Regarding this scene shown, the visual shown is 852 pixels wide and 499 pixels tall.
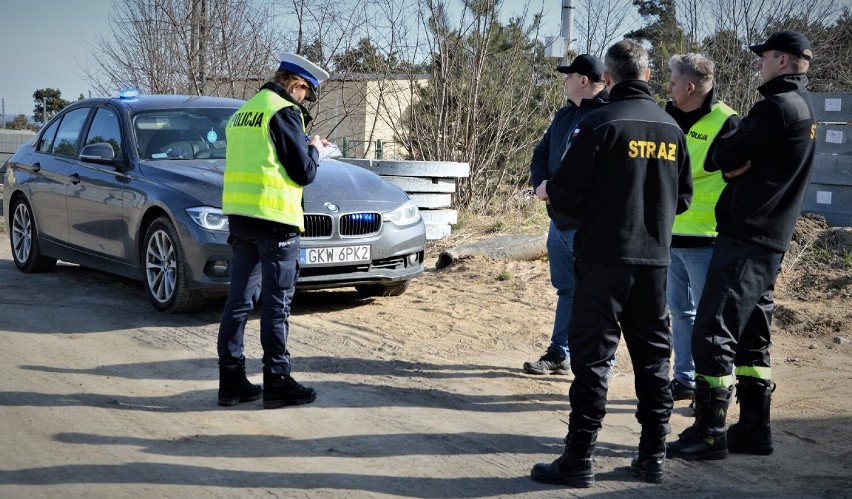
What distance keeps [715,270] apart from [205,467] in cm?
259

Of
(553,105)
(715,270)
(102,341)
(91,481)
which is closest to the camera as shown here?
(91,481)

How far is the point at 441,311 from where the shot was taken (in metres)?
7.87

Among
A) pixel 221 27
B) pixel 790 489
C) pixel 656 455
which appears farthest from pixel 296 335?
pixel 221 27

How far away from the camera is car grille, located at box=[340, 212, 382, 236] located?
7402 mm

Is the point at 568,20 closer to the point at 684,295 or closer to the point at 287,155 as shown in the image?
the point at 684,295

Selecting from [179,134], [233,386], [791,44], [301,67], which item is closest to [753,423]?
[791,44]

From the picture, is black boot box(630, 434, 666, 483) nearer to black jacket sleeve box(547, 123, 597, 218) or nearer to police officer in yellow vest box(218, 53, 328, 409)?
black jacket sleeve box(547, 123, 597, 218)

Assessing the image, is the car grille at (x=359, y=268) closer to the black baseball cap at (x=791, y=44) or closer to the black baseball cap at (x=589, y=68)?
the black baseball cap at (x=589, y=68)

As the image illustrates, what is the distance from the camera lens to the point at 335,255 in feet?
23.8

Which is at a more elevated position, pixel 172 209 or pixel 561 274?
pixel 172 209

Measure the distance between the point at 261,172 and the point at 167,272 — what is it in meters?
2.61

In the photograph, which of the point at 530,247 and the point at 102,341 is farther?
the point at 530,247

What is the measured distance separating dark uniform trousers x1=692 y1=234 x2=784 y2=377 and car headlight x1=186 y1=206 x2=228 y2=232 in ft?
12.3

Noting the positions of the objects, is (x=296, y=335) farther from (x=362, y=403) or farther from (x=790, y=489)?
(x=790, y=489)
